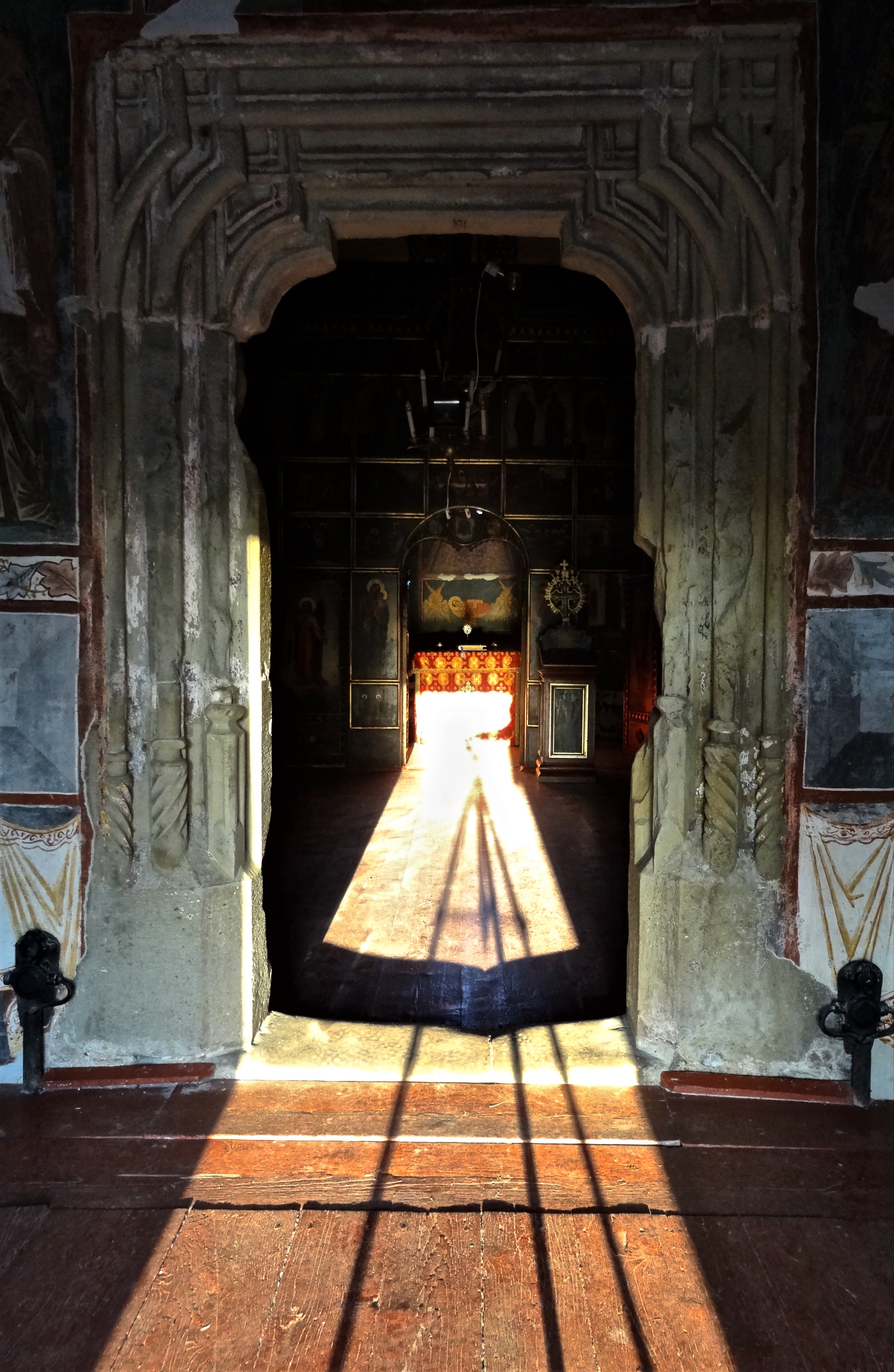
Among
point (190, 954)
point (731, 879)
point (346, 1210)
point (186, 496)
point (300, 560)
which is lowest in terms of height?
point (346, 1210)

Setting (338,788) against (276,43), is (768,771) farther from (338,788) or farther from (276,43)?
(338,788)

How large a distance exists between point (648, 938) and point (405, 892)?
264 centimetres

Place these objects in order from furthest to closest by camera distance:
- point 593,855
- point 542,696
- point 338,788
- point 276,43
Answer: point 542,696 < point 338,788 < point 593,855 < point 276,43

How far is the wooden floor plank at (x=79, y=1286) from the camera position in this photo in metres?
2.04

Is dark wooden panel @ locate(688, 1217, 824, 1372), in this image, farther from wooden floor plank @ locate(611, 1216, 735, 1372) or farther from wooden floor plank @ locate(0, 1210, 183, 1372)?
wooden floor plank @ locate(0, 1210, 183, 1372)

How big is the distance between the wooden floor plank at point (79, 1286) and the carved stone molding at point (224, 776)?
1118mm

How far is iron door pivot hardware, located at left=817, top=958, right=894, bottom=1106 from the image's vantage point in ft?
9.91

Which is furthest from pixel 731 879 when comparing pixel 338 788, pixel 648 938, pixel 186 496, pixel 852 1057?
pixel 338 788

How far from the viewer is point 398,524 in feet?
36.2

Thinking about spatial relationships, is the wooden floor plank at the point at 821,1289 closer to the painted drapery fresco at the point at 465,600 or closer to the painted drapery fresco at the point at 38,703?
the painted drapery fresco at the point at 38,703

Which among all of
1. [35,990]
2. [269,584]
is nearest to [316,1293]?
[35,990]

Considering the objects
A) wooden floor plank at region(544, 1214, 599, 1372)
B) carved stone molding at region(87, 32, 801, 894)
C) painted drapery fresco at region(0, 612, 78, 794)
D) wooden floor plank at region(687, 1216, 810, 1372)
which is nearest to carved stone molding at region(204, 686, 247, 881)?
carved stone molding at region(87, 32, 801, 894)

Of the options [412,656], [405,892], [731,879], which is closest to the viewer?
[731,879]

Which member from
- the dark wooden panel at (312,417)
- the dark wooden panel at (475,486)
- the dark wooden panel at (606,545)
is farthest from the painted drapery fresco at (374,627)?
the dark wooden panel at (606,545)
